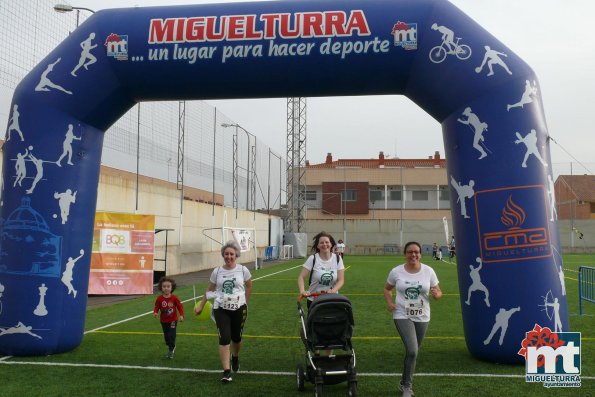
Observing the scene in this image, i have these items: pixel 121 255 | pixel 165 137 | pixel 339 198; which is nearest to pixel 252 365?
pixel 121 255

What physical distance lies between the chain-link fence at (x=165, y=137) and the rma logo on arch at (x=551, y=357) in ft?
35.4

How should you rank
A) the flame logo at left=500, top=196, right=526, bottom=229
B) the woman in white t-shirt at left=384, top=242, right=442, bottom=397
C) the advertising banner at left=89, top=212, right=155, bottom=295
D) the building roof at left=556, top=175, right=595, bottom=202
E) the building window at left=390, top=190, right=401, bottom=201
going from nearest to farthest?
the woman in white t-shirt at left=384, top=242, right=442, bottom=397 → the flame logo at left=500, top=196, right=526, bottom=229 → the advertising banner at left=89, top=212, right=155, bottom=295 → the building window at left=390, top=190, right=401, bottom=201 → the building roof at left=556, top=175, right=595, bottom=202

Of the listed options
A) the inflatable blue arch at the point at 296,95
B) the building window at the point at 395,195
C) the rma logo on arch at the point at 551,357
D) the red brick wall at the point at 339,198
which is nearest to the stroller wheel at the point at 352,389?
the rma logo on arch at the point at 551,357

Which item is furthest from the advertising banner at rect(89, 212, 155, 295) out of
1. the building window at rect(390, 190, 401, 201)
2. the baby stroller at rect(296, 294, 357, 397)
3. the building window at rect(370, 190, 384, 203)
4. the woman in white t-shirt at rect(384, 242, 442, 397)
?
the building window at rect(390, 190, 401, 201)

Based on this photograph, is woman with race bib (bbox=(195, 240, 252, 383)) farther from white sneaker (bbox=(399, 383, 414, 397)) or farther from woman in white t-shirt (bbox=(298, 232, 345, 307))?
white sneaker (bbox=(399, 383, 414, 397))

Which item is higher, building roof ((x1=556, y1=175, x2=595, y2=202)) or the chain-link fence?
building roof ((x1=556, y1=175, x2=595, y2=202))

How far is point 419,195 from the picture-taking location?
5819cm

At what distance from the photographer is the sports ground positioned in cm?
609

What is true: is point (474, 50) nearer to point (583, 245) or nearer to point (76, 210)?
point (76, 210)

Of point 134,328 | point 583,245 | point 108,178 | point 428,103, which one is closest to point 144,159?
point 108,178

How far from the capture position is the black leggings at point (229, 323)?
6586 millimetres

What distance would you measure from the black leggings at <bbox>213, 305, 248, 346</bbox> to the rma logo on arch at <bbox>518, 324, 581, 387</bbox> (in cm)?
335

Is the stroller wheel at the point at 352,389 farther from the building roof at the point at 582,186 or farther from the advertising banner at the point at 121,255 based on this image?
the building roof at the point at 582,186

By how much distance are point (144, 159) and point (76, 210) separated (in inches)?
506
